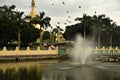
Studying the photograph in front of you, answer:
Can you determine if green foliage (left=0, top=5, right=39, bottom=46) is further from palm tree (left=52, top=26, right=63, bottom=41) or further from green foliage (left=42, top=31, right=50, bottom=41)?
palm tree (left=52, top=26, right=63, bottom=41)

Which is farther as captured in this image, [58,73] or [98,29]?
[98,29]

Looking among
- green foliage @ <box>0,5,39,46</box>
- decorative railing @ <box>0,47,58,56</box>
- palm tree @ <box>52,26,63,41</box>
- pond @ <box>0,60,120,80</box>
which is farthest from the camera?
palm tree @ <box>52,26,63,41</box>

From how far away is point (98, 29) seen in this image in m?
94.2

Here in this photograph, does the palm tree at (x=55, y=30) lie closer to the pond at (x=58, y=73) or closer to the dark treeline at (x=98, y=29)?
the dark treeline at (x=98, y=29)

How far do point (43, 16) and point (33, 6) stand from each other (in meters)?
33.0

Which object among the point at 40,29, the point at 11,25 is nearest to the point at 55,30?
the point at 40,29

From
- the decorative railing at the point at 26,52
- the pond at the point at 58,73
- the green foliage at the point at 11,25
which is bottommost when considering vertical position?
the pond at the point at 58,73

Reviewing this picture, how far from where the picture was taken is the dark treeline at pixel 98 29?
95500mm

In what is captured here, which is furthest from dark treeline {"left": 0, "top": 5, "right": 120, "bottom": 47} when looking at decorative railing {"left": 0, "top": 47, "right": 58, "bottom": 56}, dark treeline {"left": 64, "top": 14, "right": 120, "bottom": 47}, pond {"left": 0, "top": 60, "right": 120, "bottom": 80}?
pond {"left": 0, "top": 60, "right": 120, "bottom": 80}

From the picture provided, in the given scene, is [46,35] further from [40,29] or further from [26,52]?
[26,52]

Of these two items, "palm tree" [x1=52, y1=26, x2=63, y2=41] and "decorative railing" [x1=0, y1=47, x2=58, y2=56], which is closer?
"decorative railing" [x1=0, y1=47, x2=58, y2=56]

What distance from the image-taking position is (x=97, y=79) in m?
31.9

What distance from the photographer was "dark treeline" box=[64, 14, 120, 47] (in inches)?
3760

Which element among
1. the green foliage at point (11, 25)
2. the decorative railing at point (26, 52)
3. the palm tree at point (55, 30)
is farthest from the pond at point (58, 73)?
the palm tree at point (55, 30)
